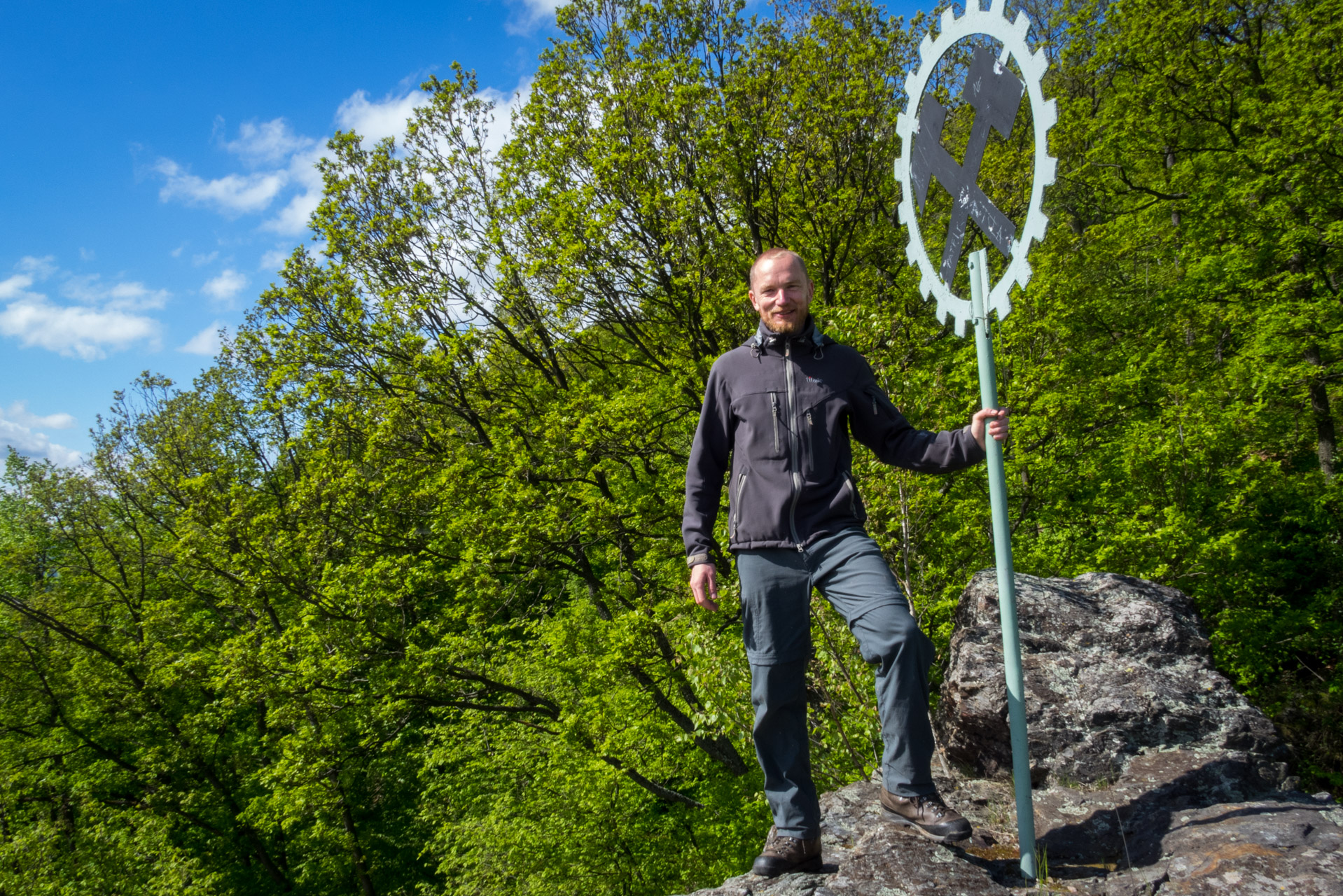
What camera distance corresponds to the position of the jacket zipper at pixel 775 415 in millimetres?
2643

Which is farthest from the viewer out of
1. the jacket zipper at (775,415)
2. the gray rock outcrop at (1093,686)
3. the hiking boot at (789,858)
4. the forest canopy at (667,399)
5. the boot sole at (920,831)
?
the forest canopy at (667,399)

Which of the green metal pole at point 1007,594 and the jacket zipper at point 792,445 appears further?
the jacket zipper at point 792,445

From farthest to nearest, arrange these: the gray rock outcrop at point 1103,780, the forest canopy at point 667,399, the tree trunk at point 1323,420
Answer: the tree trunk at point 1323,420 → the forest canopy at point 667,399 → the gray rock outcrop at point 1103,780

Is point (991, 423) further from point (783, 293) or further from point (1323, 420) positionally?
point (1323, 420)

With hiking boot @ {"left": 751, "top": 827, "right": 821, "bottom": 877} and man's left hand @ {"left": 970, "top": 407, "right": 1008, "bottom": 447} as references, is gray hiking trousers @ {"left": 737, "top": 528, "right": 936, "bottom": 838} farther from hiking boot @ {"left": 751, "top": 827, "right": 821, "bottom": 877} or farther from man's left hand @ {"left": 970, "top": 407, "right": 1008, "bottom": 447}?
man's left hand @ {"left": 970, "top": 407, "right": 1008, "bottom": 447}

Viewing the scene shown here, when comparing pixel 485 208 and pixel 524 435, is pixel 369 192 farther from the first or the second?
pixel 524 435

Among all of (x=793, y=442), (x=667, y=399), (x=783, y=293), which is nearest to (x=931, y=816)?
(x=793, y=442)

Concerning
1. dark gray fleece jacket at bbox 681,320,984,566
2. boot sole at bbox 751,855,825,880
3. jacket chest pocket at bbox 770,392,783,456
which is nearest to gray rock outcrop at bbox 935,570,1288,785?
boot sole at bbox 751,855,825,880

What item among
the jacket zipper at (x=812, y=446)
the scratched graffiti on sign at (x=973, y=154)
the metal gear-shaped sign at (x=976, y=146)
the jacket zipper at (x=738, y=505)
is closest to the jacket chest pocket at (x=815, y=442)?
the jacket zipper at (x=812, y=446)

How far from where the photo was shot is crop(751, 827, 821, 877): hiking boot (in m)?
2.54

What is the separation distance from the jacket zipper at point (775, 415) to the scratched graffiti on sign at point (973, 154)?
764 mm

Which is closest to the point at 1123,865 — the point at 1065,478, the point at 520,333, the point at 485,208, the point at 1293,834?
the point at 1293,834

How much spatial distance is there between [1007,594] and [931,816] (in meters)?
0.70

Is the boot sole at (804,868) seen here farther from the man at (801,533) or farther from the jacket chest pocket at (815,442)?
the jacket chest pocket at (815,442)
